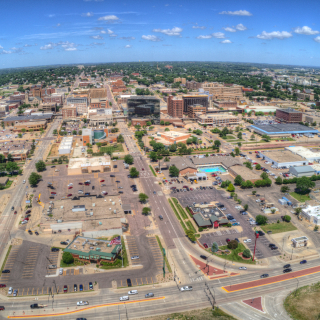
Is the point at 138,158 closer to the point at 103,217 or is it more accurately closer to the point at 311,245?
the point at 103,217

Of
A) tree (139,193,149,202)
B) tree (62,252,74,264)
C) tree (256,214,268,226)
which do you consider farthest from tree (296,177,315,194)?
tree (62,252,74,264)

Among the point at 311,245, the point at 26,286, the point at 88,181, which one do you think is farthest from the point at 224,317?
the point at 88,181

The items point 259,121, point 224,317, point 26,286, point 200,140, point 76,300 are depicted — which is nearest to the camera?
point 224,317

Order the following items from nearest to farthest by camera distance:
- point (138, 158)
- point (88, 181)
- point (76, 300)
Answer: point (76, 300), point (88, 181), point (138, 158)

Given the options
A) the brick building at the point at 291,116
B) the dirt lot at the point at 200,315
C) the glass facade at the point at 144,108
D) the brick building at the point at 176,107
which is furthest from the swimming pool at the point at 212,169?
the brick building at the point at 291,116

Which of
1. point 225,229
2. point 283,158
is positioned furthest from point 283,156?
point 225,229

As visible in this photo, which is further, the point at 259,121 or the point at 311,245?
the point at 259,121

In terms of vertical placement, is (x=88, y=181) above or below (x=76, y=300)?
above

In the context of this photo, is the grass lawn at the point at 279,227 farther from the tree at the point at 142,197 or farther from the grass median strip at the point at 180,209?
the tree at the point at 142,197

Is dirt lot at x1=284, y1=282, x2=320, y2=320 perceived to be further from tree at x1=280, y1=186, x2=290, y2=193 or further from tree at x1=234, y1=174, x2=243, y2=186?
tree at x1=234, y1=174, x2=243, y2=186
